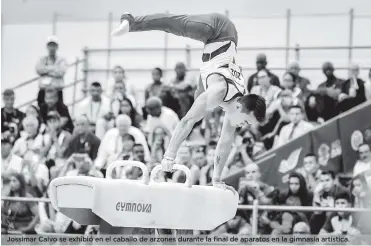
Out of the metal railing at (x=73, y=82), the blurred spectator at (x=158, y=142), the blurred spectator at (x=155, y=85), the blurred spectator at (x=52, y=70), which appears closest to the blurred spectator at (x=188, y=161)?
the blurred spectator at (x=158, y=142)

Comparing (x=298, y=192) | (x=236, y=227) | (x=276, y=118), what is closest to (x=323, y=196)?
(x=298, y=192)

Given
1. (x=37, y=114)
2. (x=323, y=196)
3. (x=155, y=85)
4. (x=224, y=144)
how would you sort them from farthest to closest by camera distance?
(x=155, y=85), (x=37, y=114), (x=323, y=196), (x=224, y=144)

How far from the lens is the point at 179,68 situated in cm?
917

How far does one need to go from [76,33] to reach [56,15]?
35 centimetres

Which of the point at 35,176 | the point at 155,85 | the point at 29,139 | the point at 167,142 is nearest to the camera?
the point at 167,142

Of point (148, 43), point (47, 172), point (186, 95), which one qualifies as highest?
point (148, 43)

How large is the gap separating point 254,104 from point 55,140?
430 cm

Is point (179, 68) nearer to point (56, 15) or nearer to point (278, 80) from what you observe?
point (278, 80)

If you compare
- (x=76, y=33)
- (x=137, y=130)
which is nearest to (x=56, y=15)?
(x=76, y=33)

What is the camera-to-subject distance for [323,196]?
7.57 metres

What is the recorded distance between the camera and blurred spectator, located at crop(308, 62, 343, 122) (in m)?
8.59

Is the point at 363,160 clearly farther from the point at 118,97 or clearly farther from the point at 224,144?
the point at 118,97

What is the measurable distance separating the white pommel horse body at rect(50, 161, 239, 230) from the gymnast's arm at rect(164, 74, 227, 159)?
17 cm

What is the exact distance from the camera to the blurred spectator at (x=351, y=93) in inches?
333
